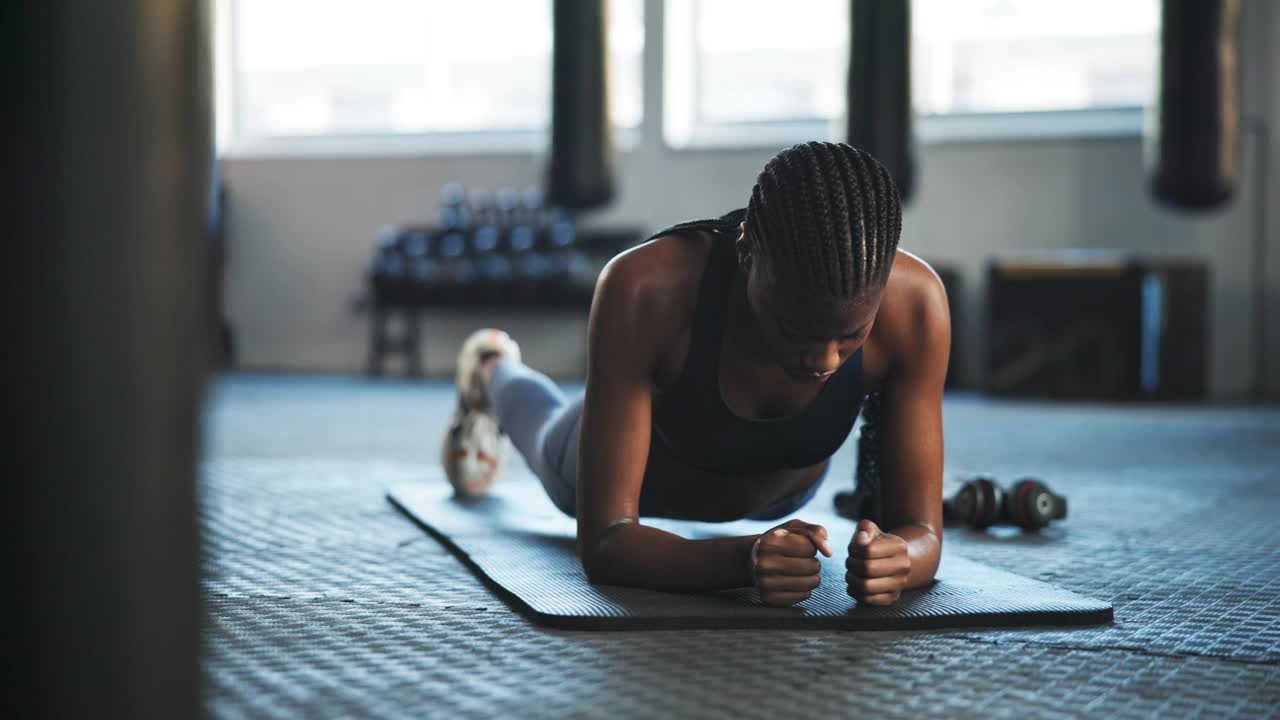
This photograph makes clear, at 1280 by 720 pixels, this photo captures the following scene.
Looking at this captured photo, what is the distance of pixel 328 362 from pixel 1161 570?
630 centimetres

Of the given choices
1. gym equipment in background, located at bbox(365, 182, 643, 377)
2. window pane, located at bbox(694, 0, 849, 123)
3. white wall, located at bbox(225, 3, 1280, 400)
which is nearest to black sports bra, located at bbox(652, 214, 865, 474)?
white wall, located at bbox(225, 3, 1280, 400)

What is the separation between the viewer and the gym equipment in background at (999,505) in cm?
217

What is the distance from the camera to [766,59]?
709 centimetres

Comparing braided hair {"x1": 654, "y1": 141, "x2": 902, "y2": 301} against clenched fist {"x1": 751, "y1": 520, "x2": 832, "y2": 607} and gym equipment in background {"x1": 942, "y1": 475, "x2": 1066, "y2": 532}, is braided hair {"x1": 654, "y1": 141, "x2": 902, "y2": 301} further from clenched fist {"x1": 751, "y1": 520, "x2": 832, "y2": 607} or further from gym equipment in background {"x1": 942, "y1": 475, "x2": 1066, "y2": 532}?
gym equipment in background {"x1": 942, "y1": 475, "x2": 1066, "y2": 532}

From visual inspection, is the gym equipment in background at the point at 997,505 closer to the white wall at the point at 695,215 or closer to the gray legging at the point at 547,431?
the gray legging at the point at 547,431

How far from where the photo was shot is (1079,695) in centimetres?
116

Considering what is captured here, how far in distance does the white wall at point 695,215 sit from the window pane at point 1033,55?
1.07ft

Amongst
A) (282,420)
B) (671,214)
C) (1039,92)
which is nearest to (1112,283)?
(1039,92)

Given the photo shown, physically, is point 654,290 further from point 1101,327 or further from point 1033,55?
point 1033,55

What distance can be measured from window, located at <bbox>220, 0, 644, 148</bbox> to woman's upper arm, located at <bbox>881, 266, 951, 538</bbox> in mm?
5800

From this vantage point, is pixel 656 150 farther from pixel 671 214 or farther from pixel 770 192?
pixel 770 192

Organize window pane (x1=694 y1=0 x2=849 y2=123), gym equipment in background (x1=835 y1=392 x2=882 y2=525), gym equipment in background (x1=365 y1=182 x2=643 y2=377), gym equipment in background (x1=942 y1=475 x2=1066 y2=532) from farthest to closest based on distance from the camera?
1. window pane (x1=694 y1=0 x2=849 y2=123)
2. gym equipment in background (x1=365 y1=182 x2=643 y2=377)
3. gym equipment in background (x1=942 y1=475 x2=1066 y2=532)
4. gym equipment in background (x1=835 y1=392 x2=882 y2=525)

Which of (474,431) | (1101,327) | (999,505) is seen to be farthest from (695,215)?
(999,505)

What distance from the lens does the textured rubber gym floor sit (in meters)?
1.13
